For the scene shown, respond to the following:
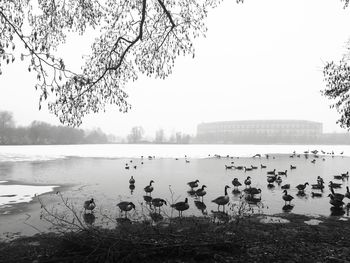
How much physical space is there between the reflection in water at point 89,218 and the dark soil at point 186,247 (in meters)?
2.36

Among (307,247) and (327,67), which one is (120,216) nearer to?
(307,247)

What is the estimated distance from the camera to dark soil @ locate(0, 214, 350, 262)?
677cm

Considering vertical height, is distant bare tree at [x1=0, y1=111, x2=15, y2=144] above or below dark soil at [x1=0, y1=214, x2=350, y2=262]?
above

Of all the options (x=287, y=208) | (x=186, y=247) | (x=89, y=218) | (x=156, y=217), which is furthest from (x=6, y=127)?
(x=186, y=247)

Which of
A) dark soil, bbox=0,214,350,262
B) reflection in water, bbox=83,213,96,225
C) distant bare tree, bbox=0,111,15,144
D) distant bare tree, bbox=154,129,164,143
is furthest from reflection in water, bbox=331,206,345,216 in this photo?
distant bare tree, bbox=154,129,164,143

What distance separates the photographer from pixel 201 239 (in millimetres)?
7602

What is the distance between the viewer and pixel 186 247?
7.10 metres

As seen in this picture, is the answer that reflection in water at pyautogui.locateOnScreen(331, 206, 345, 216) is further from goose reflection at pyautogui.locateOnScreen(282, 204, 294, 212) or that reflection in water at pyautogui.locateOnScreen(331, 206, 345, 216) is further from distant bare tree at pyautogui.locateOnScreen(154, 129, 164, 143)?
distant bare tree at pyautogui.locateOnScreen(154, 129, 164, 143)

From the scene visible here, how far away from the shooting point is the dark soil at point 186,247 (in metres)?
6.77

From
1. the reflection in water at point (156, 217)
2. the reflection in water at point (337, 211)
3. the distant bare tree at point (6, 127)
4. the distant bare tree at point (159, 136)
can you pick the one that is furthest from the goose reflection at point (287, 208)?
the distant bare tree at point (159, 136)

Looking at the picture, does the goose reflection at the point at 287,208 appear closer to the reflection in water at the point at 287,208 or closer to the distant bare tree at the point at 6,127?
the reflection in water at the point at 287,208

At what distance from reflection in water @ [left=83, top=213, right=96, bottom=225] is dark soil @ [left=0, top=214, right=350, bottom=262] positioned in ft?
7.75

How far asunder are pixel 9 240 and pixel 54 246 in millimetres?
2323

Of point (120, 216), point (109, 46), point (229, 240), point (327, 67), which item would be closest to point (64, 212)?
point (120, 216)
